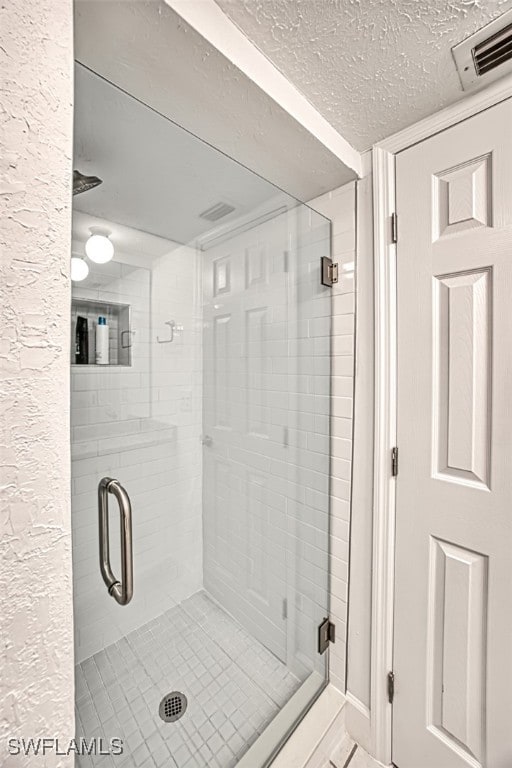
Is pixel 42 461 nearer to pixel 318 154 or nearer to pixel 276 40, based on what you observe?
pixel 276 40

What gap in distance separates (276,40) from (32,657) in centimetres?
134

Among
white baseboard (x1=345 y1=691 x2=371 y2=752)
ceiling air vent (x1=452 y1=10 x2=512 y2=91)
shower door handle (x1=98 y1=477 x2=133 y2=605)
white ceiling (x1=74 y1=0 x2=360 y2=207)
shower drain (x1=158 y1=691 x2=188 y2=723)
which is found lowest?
white baseboard (x1=345 y1=691 x2=371 y2=752)

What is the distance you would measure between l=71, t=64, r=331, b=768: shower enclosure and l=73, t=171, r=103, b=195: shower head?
2 cm

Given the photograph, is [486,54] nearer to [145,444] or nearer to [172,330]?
[172,330]

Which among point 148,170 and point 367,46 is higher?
point 367,46

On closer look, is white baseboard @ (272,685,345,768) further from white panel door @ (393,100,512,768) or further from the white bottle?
the white bottle

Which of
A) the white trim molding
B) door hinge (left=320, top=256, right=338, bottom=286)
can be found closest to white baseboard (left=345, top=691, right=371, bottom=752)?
the white trim molding

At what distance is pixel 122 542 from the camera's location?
2.51ft

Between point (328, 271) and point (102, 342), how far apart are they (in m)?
0.89

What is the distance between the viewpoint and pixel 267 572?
1280 mm

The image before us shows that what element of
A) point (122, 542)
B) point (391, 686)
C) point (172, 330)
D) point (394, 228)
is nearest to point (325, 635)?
point (391, 686)

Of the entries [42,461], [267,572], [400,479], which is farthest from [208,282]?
[267,572]

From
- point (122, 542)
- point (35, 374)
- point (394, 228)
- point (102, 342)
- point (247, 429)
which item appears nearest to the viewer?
point (35, 374)

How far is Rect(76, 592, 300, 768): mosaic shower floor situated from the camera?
2.91 ft
